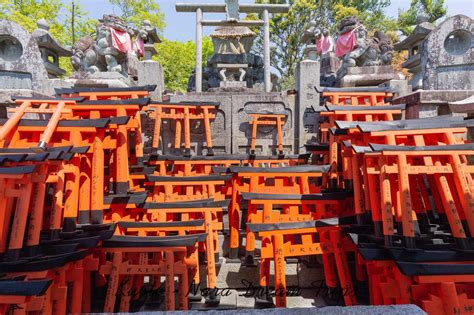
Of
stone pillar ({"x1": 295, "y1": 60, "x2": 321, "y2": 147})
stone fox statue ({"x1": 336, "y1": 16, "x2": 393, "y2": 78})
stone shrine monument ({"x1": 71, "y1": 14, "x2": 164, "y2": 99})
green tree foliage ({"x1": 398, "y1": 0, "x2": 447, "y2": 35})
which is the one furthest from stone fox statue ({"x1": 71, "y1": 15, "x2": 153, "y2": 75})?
green tree foliage ({"x1": 398, "y1": 0, "x2": 447, "y2": 35})

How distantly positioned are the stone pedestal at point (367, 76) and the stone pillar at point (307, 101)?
1.09 metres

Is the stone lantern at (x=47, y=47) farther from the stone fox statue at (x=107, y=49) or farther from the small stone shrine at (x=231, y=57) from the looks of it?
the small stone shrine at (x=231, y=57)

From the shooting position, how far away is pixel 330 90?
6.27 metres

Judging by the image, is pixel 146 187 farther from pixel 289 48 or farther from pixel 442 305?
pixel 289 48

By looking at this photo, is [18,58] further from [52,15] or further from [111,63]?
[52,15]

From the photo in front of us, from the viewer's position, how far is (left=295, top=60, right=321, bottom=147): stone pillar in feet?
22.7

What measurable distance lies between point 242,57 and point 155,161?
6141 mm

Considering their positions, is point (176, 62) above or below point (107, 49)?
above

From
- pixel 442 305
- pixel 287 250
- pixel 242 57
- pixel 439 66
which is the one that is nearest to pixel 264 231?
pixel 287 250

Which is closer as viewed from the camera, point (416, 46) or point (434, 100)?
point (434, 100)

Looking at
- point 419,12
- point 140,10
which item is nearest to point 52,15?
point 140,10

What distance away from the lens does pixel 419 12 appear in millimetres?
23703

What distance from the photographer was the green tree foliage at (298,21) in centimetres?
2213

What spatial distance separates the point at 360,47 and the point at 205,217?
21.1 ft
